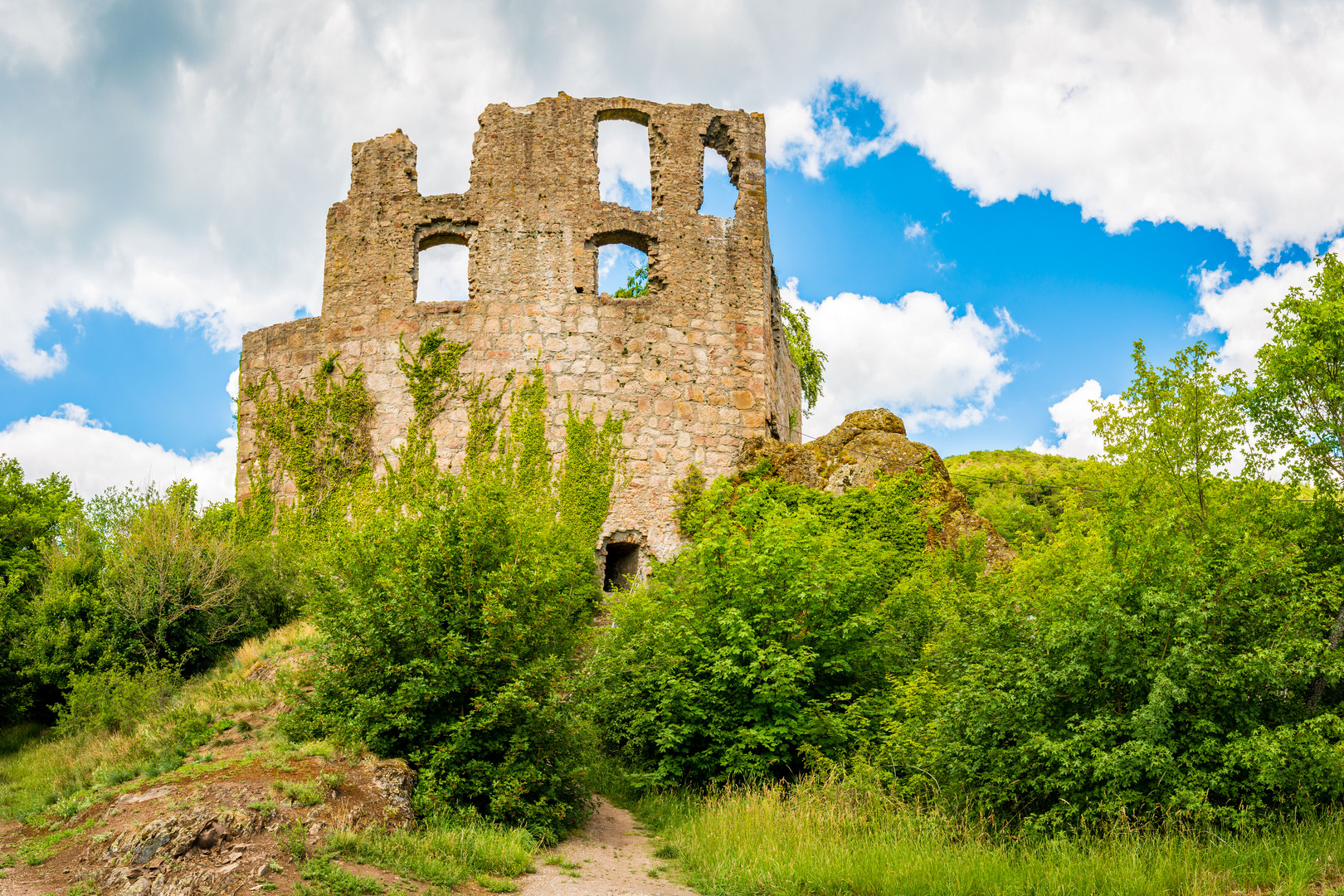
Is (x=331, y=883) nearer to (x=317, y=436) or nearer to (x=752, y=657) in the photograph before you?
(x=752, y=657)

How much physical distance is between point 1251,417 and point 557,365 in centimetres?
1099

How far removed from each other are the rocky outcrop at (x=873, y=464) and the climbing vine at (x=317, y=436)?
710 cm

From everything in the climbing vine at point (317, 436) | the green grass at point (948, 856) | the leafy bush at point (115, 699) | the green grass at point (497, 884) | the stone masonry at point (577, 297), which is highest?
the stone masonry at point (577, 297)

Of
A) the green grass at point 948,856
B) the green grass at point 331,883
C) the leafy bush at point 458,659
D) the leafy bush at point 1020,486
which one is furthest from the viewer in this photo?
the leafy bush at point 1020,486

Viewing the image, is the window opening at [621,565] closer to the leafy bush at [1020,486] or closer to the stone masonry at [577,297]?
the stone masonry at [577,297]

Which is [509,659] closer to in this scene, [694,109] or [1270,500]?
[1270,500]

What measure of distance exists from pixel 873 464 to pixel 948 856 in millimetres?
9061

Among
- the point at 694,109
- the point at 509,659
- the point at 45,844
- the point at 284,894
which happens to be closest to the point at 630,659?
the point at 509,659

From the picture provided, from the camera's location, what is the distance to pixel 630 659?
39.8 ft

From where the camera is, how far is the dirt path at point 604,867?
8.01 meters

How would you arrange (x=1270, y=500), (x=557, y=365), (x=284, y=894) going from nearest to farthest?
1. (x=284, y=894)
2. (x=1270, y=500)
3. (x=557, y=365)

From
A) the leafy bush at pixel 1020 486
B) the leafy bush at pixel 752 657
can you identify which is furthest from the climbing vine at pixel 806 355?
the leafy bush at pixel 752 657

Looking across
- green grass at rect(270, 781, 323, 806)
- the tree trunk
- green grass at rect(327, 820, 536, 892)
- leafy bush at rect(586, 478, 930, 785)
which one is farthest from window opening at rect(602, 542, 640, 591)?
the tree trunk

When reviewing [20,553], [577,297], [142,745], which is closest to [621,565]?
[577,297]
